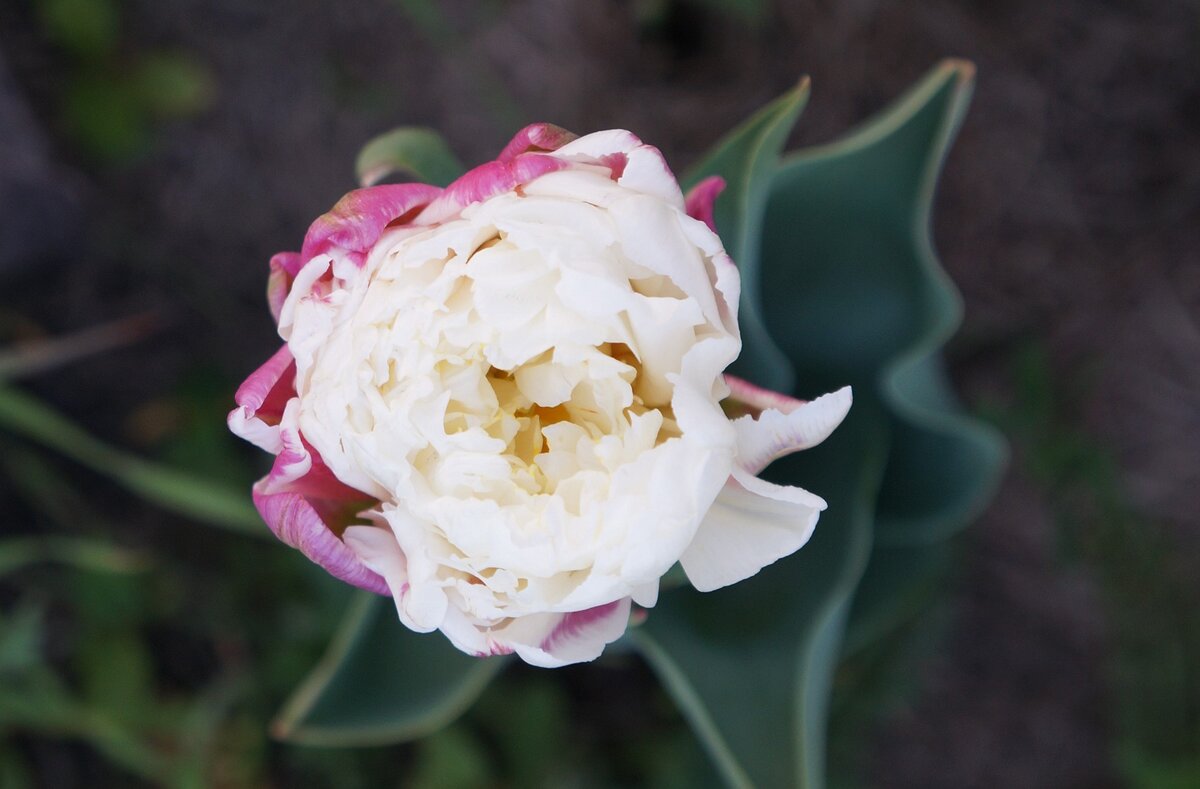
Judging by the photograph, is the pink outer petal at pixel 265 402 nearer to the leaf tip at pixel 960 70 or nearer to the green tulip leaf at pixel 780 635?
the green tulip leaf at pixel 780 635

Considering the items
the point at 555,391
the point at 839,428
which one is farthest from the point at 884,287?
the point at 555,391

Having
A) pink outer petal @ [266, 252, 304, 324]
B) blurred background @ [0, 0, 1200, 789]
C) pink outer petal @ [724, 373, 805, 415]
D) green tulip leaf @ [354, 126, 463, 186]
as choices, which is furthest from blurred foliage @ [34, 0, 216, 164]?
pink outer petal @ [724, 373, 805, 415]

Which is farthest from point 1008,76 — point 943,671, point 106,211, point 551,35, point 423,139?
point 106,211

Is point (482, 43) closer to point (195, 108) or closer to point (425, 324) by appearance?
point (195, 108)

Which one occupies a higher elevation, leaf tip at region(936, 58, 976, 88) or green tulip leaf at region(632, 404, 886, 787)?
leaf tip at region(936, 58, 976, 88)

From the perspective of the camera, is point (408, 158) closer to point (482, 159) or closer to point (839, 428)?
point (839, 428)

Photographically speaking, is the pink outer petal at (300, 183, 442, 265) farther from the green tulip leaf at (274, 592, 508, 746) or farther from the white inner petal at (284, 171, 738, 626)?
the green tulip leaf at (274, 592, 508, 746)
